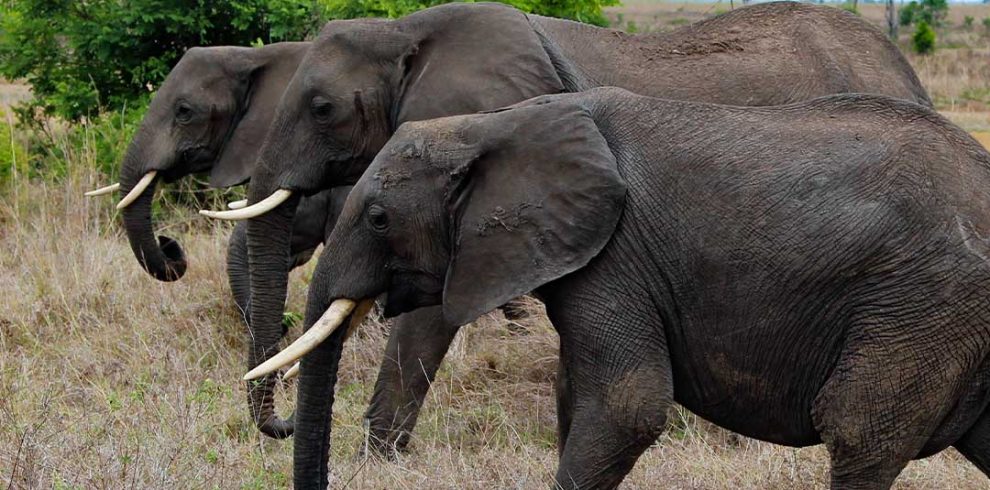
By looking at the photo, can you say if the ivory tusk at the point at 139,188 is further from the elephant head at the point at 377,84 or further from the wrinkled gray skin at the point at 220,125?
the elephant head at the point at 377,84

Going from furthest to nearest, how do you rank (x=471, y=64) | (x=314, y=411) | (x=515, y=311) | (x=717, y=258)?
(x=515, y=311) → (x=471, y=64) → (x=314, y=411) → (x=717, y=258)

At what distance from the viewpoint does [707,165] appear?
4.66 metres

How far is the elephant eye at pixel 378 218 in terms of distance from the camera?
4.86m

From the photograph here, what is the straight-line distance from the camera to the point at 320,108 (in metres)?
6.73

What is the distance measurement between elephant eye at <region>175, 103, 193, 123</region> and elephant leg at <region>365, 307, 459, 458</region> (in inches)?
82.6

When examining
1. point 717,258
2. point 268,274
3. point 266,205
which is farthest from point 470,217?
point 268,274

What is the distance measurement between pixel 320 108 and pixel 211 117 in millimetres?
1561

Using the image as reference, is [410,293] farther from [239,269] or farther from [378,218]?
[239,269]

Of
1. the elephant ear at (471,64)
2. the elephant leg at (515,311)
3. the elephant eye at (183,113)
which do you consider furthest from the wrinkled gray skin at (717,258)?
the elephant eye at (183,113)

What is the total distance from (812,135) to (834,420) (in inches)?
33.1

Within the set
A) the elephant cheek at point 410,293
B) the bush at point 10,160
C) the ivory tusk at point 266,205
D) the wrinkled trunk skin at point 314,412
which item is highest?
the elephant cheek at point 410,293

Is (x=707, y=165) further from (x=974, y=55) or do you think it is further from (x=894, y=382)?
(x=974, y=55)

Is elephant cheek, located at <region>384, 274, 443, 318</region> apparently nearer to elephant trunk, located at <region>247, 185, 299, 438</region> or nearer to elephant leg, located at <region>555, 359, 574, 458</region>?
elephant leg, located at <region>555, 359, 574, 458</region>

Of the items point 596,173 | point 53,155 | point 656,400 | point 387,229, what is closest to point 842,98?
point 596,173
